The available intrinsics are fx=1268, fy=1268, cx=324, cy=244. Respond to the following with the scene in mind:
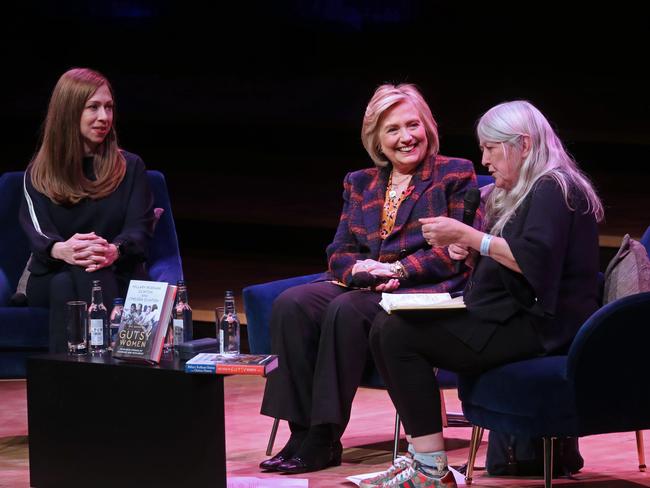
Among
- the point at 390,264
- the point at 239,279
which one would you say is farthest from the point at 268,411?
the point at 239,279

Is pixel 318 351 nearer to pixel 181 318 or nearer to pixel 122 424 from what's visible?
pixel 181 318

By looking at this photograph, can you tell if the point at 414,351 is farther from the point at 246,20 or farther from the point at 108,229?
the point at 246,20

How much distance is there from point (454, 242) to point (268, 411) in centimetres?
96

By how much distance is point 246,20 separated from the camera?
1127 cm

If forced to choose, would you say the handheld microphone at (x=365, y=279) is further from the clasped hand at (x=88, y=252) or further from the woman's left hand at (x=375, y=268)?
the clasped hand at (x=88, y=252)

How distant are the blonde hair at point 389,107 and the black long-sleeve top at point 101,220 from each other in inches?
38.8

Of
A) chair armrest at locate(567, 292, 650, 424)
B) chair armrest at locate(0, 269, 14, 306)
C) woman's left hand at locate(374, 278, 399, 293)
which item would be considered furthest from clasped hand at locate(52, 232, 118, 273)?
chair armrest at locate(567, 292, 650, 424)

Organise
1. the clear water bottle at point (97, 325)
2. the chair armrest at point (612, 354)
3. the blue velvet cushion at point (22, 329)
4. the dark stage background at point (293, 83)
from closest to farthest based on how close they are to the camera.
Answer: the chair armrest at point (612, 354), the clear water bottle at point (97, 325), the blue velvet cushion at point (22, 329), the dark stage background at point (293, 83)

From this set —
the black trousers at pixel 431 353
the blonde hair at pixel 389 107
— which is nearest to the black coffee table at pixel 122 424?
the black trousers at pixel 431 353

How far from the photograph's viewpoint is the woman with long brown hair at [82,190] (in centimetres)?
494

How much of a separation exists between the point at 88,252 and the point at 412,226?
125 cm

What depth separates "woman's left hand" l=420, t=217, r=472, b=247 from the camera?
3.83m

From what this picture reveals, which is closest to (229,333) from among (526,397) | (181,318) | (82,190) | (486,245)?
(181,318)

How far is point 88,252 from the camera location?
189 inches
